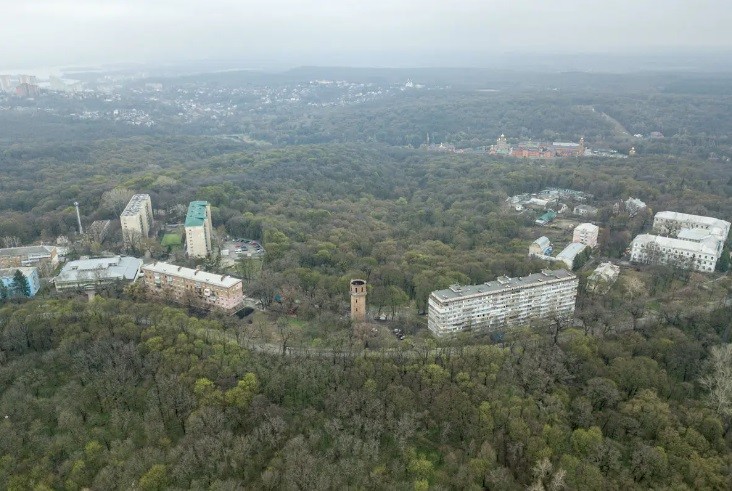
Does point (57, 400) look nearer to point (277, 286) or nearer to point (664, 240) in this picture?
point (277, 286)

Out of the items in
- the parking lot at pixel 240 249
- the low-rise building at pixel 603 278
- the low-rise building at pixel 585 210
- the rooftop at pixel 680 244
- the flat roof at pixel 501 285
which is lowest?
the parking lot at pixel 240 249

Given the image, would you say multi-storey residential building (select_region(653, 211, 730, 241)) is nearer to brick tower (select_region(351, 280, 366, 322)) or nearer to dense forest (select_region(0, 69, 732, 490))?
dense forest (select_region(0, 69, 732, 490))

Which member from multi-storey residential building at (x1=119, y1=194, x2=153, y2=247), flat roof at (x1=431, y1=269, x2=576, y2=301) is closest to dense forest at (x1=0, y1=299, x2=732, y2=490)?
flat roof at (x1=431, y1=269, x2=576, y2=301)

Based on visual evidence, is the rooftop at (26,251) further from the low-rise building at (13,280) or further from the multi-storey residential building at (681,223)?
the multi-storey residential building at (681,223)

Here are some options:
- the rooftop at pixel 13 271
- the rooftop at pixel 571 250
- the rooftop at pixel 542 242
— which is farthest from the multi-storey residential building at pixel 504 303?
the rooftop at pixel 13 271

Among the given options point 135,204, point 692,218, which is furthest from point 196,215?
point 692,218

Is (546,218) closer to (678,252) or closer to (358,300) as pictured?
(678,252)
